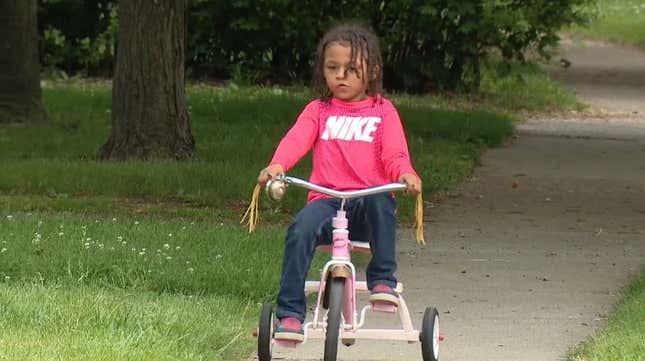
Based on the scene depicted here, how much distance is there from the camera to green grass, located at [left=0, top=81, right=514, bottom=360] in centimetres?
620

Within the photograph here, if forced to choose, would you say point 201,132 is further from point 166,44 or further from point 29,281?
point 29,281

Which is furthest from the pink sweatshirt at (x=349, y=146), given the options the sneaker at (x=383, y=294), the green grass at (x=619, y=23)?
the green grass at (x=619, y=23)

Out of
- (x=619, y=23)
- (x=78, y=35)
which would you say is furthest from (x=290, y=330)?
(x=619, y=23)

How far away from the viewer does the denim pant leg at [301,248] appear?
5.59m

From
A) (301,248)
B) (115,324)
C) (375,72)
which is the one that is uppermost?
(375,72)

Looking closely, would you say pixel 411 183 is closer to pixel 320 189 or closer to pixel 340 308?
pixel 320 189

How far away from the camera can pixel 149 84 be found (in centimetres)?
1166

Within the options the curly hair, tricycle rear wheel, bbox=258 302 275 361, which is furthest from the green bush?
tricycle rear wheel, bbox=258 302 275 361

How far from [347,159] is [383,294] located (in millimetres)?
539

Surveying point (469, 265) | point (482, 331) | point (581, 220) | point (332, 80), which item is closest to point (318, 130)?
point (332, 80)

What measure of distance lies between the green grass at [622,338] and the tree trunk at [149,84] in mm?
5189

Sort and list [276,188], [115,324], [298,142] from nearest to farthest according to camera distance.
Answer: [276,188]
[298,142]
[115,324]

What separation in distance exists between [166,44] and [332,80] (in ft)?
19.7

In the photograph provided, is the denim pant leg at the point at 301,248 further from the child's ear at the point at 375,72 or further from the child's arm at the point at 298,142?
the child's ear at the point at 375,72
